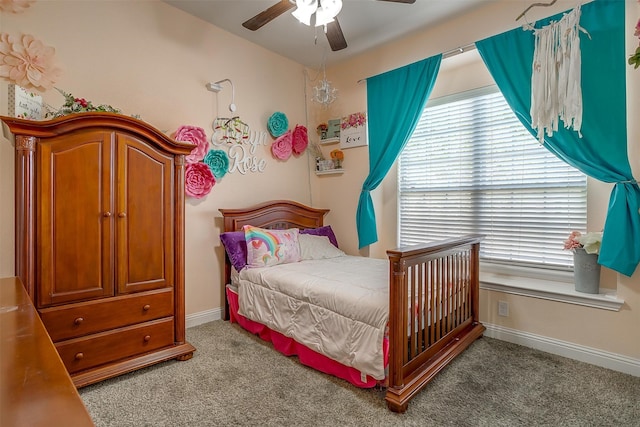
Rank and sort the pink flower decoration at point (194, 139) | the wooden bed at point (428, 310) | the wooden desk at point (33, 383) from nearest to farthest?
the wooden desk at point (33, 383) < the wooden bed at point (428, 310) < the pink flower decoration at point (194, 139)

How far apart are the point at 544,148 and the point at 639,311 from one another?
1.27 m

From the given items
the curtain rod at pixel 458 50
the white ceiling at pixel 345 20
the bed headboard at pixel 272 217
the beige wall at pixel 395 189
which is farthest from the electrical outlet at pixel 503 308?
the white ceiling at pixel 345 20

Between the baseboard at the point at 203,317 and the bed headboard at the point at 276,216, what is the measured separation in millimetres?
787

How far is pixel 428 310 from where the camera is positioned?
6.55 ft

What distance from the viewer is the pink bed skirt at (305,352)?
1887 mm

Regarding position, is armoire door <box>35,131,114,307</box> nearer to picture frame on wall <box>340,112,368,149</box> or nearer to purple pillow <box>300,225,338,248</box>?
purple pillow <box>300,225,338,248</box>

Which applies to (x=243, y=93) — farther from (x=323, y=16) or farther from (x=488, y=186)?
(x=488, y=186)

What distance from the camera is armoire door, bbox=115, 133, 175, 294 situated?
2.02 meters

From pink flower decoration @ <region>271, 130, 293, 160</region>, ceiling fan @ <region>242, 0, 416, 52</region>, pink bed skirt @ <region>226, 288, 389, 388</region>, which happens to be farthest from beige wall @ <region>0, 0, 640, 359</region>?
ceiling fan @ <region>242, 0, 416, 52</region>

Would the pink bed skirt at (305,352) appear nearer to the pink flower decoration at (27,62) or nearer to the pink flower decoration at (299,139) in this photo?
the pink flower decoration at (299,139)

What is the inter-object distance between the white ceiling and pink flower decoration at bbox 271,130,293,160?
2.96 ft

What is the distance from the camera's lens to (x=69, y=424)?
51 cm

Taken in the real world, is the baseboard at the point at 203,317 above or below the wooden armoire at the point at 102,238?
below

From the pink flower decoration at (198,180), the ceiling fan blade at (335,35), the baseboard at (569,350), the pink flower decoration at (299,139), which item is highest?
the ceiling fan blade at (335,35)
